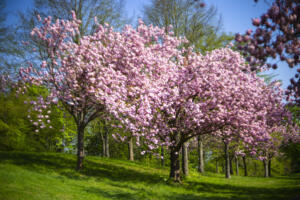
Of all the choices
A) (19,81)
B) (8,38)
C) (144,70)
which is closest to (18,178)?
(19,81)

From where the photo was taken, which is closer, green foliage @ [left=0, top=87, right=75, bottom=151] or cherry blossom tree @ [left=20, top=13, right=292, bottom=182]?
cherry blossom tree @ [left=20, top=13, right=292, bottom=182]

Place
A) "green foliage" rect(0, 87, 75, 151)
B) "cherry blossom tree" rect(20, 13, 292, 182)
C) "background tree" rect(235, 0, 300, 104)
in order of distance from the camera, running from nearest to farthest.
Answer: "background tree" rect(235, 0, 300, 104), "cherry blossom tree" rect(20, 13, 292, 182), "green foliage" rect(0, 87, 75, 151)

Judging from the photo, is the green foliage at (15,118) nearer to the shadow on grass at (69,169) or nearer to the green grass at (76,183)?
the shadow on grass at (69,169)

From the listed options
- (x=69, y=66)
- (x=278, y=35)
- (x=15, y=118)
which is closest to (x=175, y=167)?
(x=69, y=66)

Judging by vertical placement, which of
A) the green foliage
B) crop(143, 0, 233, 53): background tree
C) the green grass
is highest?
crop(143, 0, 233, 53): background tree

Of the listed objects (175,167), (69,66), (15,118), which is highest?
(69,66)

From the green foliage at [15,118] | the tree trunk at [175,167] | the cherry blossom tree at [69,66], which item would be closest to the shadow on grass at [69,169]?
the tree trunk at [175,167]

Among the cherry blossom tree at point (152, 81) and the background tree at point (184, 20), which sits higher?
the background tree at point (184, 20)

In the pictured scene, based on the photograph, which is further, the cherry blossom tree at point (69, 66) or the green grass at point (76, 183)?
the cherry blossom tree at point (69, 66)

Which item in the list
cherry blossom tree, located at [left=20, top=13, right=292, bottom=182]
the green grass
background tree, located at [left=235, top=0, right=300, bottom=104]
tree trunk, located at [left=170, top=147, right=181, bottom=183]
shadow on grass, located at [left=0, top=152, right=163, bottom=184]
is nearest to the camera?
background tree, located at [left=235, top=0, right=300, bottom=104]

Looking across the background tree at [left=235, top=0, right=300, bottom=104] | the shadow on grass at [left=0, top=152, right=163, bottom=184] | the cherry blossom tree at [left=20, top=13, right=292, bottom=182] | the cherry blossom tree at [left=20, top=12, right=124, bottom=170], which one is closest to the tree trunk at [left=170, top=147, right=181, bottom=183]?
the cherry blossom tree at [left=20, top=13, right=292, bottom=182]

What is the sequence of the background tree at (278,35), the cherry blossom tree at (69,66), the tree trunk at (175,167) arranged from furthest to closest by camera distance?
the tree trunk at (175,167)
the cherry blossom tree at (69,66)
the background tree at (278,35)

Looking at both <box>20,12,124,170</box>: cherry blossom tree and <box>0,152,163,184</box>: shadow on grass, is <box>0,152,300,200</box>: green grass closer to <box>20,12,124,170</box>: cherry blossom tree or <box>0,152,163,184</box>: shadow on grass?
<box>0,152,163,184</box>: shadow on grass

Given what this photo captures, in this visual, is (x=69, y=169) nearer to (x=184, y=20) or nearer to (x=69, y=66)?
(x=69, y=66)
